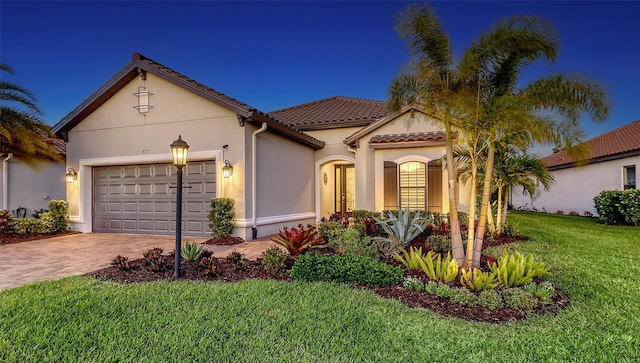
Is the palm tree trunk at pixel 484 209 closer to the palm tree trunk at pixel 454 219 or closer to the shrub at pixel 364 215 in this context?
the palm tree trunk at pixel 454 219

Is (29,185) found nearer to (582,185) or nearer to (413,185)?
(413,185)

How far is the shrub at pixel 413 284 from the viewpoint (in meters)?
4.68

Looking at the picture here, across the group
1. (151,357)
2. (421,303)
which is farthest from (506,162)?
(151,357)

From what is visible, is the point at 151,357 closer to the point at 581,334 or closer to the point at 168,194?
the point at 581,334

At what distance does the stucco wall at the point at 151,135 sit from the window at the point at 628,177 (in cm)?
1694

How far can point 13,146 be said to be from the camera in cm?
1172

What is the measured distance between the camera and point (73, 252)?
793cm

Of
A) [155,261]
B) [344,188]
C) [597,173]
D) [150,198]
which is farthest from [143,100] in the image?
[597,173]

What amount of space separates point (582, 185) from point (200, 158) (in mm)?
19532

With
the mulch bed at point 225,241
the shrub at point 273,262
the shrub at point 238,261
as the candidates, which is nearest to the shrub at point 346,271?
the shrub at point 273,262

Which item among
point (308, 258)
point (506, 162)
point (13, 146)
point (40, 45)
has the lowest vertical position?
point (308, 258)

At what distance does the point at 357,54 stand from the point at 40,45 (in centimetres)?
1189

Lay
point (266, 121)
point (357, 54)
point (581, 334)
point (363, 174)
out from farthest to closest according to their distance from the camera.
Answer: point (357, 54) < point (363, 174) < point (266, 121) < point (581, 334)

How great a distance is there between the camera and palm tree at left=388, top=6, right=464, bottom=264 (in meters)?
5.02
